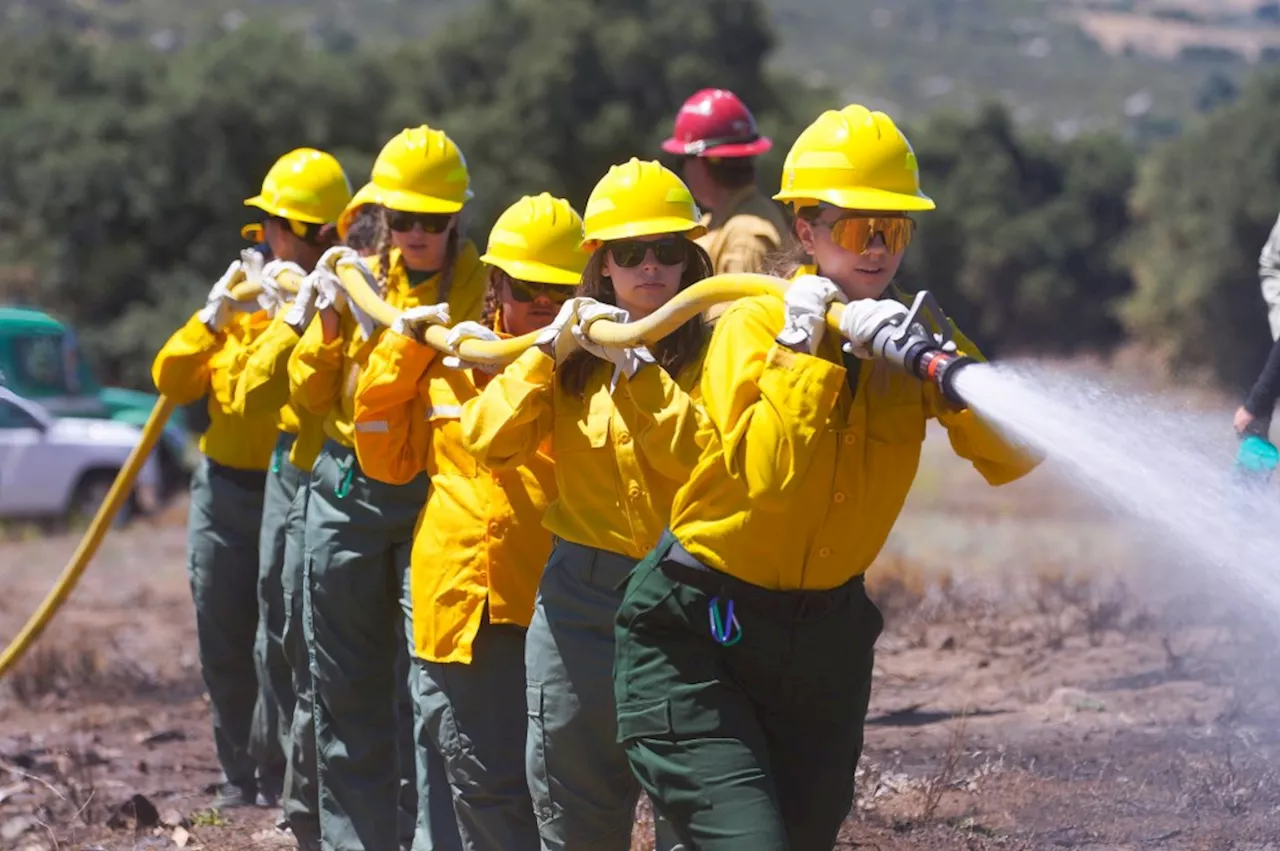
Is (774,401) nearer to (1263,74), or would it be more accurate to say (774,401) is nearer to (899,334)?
(899,334)

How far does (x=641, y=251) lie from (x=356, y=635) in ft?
6.11

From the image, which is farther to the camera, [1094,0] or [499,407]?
[1094,0]

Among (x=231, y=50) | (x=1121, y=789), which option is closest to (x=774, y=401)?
(x=1121, y=789)

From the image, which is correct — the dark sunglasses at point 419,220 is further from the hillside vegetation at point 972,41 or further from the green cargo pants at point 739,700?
the hillside vegetation at point 972,41

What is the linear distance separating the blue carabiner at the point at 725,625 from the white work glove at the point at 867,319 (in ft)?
1.97

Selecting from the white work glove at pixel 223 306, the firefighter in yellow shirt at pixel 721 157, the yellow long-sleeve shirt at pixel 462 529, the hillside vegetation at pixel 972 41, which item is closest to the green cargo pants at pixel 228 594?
the white work glove at pixel 223 306

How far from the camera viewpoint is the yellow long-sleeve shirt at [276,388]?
674 centimetres

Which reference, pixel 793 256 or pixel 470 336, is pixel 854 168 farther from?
pixel 470 336

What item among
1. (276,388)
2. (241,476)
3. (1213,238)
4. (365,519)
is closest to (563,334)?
(365,519)

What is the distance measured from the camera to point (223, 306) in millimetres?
7730

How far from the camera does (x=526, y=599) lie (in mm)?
5387

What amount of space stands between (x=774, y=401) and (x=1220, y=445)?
1.24 m

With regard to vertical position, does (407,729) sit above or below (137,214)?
above

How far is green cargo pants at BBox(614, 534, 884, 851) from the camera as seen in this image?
4109mm
